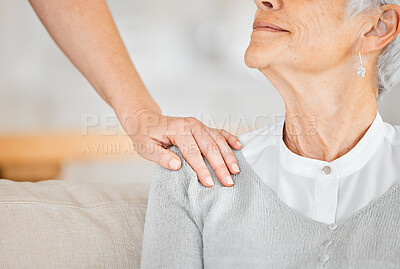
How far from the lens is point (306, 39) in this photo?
4.33 ft

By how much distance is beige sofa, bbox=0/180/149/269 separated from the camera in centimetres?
130

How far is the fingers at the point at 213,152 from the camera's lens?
4.42 feet

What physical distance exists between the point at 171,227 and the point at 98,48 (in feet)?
2.15

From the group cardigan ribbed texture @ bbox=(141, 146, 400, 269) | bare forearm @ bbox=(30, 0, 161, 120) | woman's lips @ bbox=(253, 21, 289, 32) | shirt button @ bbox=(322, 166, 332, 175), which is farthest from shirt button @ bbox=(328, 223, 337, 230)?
bare forearm @ bbox=(30, 0, 161, 120)

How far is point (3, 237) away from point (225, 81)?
3394 millimetres

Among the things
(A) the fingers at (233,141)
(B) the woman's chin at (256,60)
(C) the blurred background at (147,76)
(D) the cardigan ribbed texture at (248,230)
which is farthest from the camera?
(C) the blurred background at (147,76)

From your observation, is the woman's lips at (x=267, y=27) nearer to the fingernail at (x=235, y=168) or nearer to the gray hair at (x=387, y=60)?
the gray hair at (x=387, y=60)

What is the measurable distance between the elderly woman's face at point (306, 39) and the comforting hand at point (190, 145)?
22cm

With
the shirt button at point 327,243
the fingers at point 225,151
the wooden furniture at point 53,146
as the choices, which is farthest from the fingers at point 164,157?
the wooden furniture at point 53,146

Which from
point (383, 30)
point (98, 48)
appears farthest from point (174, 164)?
point (383, 30)

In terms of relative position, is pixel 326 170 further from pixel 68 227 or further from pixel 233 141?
pixel 68 227

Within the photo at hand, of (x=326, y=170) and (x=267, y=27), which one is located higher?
(x=267, y=27)

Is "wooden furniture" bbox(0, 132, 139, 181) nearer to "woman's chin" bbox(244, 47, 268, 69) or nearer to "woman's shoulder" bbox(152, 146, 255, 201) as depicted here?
"woman's shoulder" bbox(152, 146, 255, 201)

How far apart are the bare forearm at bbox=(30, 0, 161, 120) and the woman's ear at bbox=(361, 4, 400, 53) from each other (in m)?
0.62
